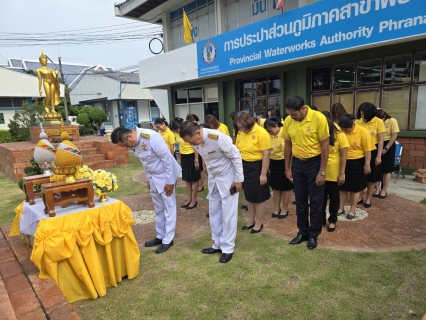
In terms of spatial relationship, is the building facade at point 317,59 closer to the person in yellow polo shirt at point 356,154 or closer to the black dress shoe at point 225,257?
the person in yellow polo shirt at point 356,154

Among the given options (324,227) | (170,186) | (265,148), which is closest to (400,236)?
(324,227)

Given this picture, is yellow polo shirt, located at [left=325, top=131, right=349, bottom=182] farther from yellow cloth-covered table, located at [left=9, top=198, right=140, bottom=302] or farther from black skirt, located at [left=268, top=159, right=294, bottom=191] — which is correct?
yellow cloth-covered table, located at [left=9, top=198, right=140, bottom=302]

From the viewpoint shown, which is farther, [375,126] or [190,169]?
[190,169]

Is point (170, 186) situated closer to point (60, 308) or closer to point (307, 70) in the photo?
point (60, 308)

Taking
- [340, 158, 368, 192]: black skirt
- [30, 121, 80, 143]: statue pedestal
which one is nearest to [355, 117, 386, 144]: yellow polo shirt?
[340, 158, 368, 192]: black skirt

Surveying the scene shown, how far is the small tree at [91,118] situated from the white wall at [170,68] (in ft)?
31.0

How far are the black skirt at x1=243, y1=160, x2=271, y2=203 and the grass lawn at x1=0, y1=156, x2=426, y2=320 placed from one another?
1.94 feet

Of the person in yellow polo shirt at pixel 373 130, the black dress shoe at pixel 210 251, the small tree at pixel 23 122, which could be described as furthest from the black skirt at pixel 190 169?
the small tree at pixel 23 122

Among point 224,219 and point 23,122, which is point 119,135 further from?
point 23,122

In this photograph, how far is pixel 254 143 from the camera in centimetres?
359

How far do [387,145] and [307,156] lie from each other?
2432 mm

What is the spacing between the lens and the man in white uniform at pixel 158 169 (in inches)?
123

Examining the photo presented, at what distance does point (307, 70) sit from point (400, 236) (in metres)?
5.54

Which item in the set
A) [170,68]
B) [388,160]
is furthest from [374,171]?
[170,68]
